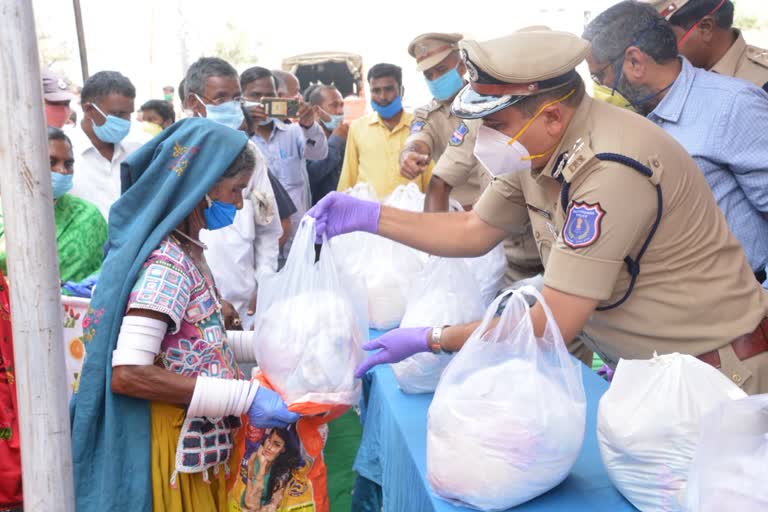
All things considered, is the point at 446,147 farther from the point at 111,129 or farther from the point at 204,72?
the point at 111,129

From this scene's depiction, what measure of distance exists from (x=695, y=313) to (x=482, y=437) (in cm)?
75

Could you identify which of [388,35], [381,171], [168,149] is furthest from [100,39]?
[168,149]

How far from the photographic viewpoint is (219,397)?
180 cm

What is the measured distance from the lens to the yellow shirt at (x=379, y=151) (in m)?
5.31

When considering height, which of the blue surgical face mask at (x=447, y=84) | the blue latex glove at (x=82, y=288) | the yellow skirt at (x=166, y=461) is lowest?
the yellow skirt at (x=166, y=461)

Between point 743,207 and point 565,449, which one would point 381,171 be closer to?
point 743,207

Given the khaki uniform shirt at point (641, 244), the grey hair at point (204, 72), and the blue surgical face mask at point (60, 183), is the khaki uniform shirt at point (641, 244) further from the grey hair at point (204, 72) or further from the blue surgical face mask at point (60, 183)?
the grey hair at point (204, 72)

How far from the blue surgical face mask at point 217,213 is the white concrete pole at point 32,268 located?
31.9 inches

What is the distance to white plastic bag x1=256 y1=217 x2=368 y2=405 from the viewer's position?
6.13ft

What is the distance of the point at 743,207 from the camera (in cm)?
231

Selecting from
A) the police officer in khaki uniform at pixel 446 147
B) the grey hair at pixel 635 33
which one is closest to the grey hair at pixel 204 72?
the police officer in khaki uniform at pixel 446 147

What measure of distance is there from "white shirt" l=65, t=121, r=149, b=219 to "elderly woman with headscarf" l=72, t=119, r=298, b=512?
76.7 inches

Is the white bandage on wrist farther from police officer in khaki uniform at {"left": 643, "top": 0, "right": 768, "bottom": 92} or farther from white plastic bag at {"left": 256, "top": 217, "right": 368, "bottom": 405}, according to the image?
police officer in khaki uniform at {"left": 643, "top": 0, "right": 768, "bottom": 92}

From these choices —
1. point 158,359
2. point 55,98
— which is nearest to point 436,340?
point 158,359
